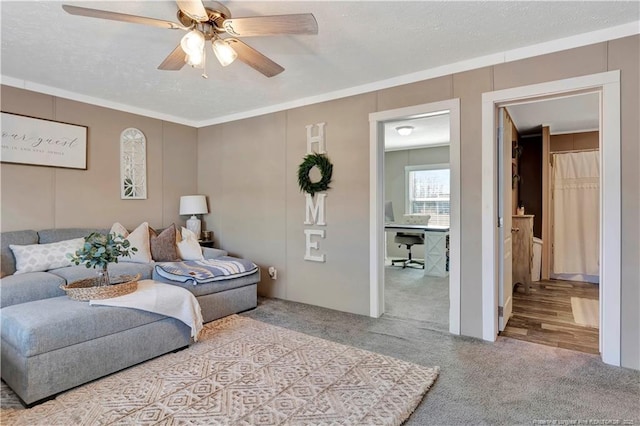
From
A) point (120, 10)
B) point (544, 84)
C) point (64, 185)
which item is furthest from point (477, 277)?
point (64, 185)

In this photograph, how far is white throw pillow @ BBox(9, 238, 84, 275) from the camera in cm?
313

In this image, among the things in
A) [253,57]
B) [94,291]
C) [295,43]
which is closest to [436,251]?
[295,43]

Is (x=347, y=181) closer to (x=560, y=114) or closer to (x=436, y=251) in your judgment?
(x=436, y=251)

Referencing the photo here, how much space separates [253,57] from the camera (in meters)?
2.34

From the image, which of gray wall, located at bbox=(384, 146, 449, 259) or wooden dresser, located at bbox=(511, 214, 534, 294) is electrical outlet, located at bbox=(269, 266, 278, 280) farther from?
gray wall, located at bbox=(384, 146, 449, 259)

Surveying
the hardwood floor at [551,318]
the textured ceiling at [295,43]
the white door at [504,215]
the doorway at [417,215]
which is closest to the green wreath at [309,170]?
the textured ceiling at [295,43]

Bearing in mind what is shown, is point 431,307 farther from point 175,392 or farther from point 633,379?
point 175,392

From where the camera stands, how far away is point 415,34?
2.53m

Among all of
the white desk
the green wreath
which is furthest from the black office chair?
the green wreath

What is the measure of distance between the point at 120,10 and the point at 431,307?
392 cm

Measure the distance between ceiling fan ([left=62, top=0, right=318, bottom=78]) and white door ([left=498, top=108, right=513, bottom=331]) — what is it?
201 cm

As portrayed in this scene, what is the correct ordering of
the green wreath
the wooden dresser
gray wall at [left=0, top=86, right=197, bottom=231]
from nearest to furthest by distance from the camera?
gray wall at [left=0, top=86, right=197, bottom=231]
the green wreath
the wooden dresser

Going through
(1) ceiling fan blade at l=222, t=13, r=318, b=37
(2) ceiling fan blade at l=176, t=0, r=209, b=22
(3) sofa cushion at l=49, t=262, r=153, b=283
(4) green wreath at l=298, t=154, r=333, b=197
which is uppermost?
(2) ceiling fan blade at l=176, t=0, r=209, b=22

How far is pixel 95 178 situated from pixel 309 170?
253 cm
